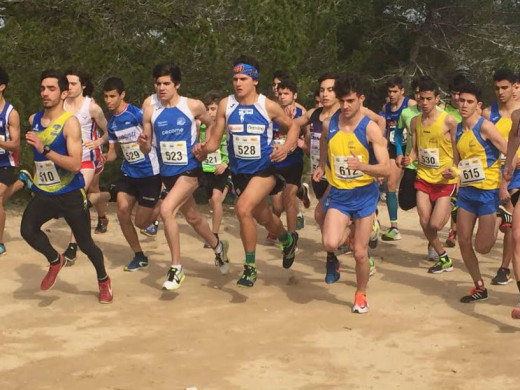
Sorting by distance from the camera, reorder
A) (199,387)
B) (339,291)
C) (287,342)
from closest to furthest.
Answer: (199,387) < (287,342) < (339,291)

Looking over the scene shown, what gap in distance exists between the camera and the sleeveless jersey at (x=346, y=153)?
305 inches

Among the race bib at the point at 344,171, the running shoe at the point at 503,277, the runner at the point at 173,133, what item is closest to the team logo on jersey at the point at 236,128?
the runner at the point at 173,133

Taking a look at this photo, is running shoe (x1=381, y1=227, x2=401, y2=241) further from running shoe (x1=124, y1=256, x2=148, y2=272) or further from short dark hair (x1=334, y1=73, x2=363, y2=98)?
short dark hair (x1=334, y1=73, x2=363, y2=98)

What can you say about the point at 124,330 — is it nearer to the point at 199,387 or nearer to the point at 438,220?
the point at 199,387

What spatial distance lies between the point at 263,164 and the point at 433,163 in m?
2.01

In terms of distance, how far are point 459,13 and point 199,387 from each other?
1465cm

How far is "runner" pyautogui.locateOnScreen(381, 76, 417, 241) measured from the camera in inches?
448

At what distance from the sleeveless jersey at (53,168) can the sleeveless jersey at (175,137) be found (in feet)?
3.22

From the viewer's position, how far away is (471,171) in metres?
8.05

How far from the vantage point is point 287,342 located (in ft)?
22.7

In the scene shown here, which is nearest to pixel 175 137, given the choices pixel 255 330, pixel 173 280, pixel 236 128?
pixel 236 128

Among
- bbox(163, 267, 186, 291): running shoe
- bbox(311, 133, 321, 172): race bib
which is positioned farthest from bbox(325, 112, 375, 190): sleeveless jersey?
bbox(311, 133, 321, 172): race bib

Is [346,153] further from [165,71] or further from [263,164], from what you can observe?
[165,71]

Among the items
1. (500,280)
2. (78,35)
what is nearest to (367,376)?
(500,280)
